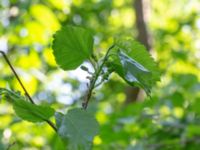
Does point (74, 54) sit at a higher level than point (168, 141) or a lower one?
higher

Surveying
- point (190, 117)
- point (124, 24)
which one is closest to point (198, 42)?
point (124, 24)

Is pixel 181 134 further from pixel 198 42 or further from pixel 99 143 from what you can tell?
pixel 198 42

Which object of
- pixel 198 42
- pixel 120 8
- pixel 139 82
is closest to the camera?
pixel 139 82

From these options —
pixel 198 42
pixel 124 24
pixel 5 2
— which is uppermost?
pixel 5 2

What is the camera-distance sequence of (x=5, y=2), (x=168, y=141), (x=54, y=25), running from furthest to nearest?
(x=5, y=2), (x=54, y=25), (x=168, y=141)

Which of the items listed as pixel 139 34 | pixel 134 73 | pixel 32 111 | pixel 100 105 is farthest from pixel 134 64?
pixel 139 34

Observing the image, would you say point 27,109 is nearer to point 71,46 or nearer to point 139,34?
point 71,46
